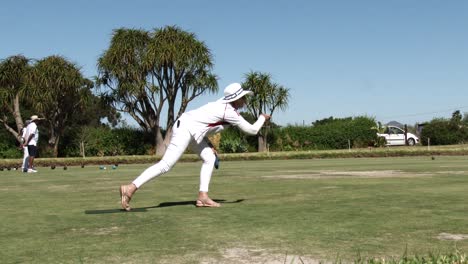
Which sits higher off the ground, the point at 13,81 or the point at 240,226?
the point at 13,81

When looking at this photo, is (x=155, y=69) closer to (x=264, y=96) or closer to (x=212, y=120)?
(x=264, y=96)

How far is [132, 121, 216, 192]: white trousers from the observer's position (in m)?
6.92

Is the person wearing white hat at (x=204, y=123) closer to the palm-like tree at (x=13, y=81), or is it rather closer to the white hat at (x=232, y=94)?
the white hat at (x=232, y=94)

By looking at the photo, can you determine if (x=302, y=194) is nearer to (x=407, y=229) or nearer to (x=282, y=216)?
(x=282, y=216)

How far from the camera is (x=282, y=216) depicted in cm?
627

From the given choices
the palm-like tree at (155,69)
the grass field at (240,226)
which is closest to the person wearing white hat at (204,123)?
the grass field at (240,226)

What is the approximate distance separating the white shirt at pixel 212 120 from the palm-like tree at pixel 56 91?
3011 centimetres

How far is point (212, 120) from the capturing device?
23.1 feet

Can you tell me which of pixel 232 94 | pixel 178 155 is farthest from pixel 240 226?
pixel 232 94

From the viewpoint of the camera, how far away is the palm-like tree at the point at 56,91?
36031mm

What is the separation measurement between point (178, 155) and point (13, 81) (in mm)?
33507

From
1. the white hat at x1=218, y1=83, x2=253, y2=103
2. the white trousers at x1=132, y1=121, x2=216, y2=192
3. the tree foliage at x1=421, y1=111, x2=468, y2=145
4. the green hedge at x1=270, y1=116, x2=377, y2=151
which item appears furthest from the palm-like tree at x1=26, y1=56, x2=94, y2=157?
the white hat at x1=218, y1=83, x2=253, y2=103

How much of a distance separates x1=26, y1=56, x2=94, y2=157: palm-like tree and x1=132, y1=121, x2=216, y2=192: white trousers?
29851 millimetres

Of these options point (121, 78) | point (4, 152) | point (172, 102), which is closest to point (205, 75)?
point (172, 102)
